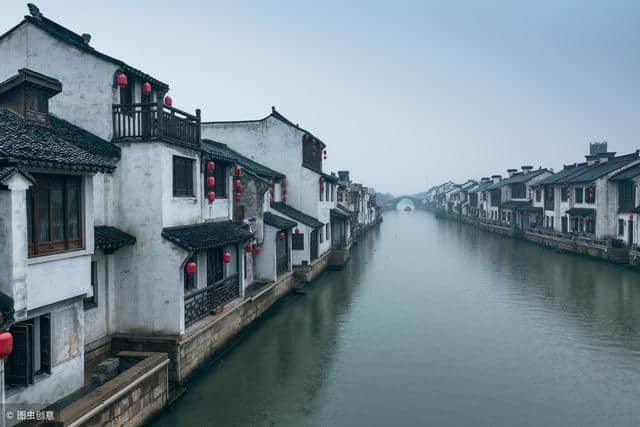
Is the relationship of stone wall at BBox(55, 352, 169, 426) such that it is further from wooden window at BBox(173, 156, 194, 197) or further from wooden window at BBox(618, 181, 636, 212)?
wooden window at BBox(618, 181, 636, 212)

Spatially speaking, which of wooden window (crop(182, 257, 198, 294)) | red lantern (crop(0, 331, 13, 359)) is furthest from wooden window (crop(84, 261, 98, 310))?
red lantern (crop(0, 331, 13, 359))

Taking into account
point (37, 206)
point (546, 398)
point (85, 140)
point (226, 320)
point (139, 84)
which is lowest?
point (546, 398)

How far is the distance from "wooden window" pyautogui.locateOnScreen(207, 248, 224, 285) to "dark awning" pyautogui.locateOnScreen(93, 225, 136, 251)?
15.9ft

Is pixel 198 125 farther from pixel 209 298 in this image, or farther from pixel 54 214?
pixel 54 214

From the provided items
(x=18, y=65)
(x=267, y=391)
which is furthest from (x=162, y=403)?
(x=18, y=65)

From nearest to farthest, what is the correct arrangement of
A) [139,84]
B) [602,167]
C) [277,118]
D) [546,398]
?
[546,398] < [139,84] < [277,118] < [602,167]

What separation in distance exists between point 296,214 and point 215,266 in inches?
548

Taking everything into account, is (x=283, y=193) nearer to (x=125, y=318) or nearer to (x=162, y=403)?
(x=125, y=318)

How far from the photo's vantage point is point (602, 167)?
162 ft

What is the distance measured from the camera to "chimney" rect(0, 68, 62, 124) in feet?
39.9

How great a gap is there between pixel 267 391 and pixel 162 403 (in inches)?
129

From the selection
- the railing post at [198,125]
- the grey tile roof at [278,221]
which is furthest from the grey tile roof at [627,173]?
the railing post at [198,125]

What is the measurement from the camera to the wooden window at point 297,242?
31.8m

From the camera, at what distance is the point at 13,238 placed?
29.4 feet
